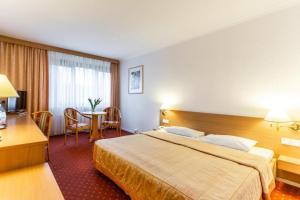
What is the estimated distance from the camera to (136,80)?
5105 mm

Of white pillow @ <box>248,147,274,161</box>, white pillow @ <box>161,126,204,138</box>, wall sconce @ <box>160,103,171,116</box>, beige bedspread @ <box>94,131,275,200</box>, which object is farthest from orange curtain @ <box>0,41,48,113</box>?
white pillow @ <box>248,147,274,161</box>

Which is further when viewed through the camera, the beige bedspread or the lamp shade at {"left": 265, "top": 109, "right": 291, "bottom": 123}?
the lamp shade at {"left": 265, "top": 109, "right": 291, "bottom": 123}

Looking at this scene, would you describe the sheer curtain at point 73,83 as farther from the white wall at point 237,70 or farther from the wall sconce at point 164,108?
the wall sconce at point 164,108

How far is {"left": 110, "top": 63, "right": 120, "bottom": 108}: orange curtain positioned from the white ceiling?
1.85 meters

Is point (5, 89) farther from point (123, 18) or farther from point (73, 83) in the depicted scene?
point (73, 83)

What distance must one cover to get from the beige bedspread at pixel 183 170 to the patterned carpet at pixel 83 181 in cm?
20

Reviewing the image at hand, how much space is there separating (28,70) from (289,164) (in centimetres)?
555

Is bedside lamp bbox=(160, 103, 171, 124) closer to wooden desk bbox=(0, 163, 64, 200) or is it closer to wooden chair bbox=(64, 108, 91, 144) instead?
wooden chair bbox=(64, 108, 91, 144)

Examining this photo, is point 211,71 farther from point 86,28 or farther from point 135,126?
point 135,126

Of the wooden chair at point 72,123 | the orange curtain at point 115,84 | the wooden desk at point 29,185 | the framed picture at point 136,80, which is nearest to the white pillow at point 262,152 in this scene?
the wooden desk at point 29,185

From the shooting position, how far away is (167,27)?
301 cm

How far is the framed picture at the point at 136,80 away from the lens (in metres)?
4.86

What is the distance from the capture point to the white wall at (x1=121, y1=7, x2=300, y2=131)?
2.32 metres

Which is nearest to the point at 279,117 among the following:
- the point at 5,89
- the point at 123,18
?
the point at 123,18
